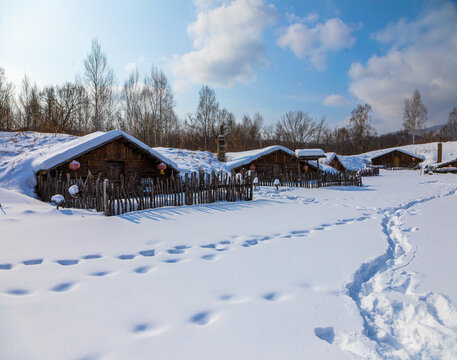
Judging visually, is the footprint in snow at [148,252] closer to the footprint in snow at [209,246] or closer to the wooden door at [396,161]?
the footprint in snow at [209,246]

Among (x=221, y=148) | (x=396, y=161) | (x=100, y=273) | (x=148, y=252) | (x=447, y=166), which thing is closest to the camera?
(x=100, y=273)

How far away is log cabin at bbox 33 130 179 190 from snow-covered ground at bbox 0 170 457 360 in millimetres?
6456

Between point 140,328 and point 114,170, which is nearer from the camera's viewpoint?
point 140,328

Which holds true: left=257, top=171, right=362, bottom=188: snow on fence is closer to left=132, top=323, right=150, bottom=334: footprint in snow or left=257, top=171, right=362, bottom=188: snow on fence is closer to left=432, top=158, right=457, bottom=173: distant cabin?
left=132, top=323, right=150, bottom=334: footprint in snow

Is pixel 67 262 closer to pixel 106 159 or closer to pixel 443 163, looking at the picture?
pixel 106 159

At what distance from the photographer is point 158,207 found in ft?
29.0

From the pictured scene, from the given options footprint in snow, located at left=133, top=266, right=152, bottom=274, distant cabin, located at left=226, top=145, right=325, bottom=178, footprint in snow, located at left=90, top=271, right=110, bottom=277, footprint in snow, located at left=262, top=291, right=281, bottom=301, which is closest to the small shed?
distant cabin, located at left=226, top=145, right=325, bottom=178

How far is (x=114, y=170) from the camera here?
44.9 ft

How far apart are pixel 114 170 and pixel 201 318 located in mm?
12894

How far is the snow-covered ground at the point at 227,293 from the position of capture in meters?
2.02

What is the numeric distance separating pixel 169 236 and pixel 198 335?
10.9ft

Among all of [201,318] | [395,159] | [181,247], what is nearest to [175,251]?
[181,247]

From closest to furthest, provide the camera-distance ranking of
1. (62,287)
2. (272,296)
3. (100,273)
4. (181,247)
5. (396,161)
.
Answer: (272,296), (62,287), (100,273), (181,247), (396,161)

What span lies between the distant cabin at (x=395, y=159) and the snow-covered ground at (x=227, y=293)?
49763 mm
